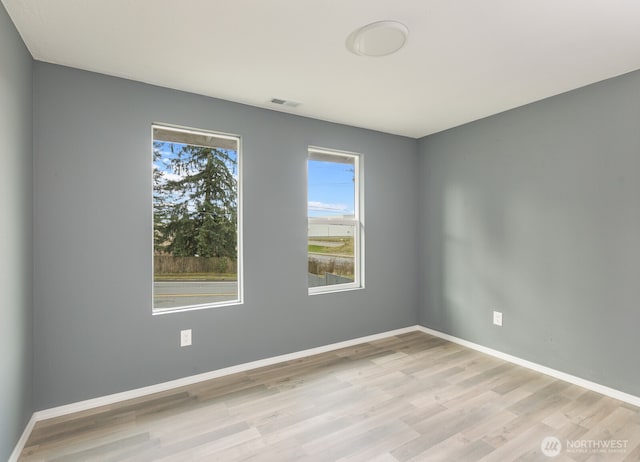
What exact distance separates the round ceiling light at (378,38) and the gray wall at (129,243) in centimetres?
131

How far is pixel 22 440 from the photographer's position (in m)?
2.01

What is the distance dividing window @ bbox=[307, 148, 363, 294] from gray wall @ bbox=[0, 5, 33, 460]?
7.16 ft

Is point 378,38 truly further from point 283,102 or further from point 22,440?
point 22,440

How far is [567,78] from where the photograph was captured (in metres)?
2.56

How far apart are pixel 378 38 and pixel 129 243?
224 cm

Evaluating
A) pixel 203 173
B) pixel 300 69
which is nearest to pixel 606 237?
pixel 300 69

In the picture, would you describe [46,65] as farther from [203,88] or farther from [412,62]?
[412,62]

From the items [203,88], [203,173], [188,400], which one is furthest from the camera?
[203,173]

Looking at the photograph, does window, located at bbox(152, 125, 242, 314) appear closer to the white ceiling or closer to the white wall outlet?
the white wall outlet

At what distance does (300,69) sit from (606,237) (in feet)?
8.63

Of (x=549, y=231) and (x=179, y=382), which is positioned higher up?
(x=549, y=231)

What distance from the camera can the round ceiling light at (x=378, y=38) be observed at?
1.89 metres

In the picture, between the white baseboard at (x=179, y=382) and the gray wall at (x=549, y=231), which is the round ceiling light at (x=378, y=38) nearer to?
the gray wall at (x=549, y=231)

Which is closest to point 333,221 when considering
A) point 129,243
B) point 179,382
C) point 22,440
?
point 129,243
